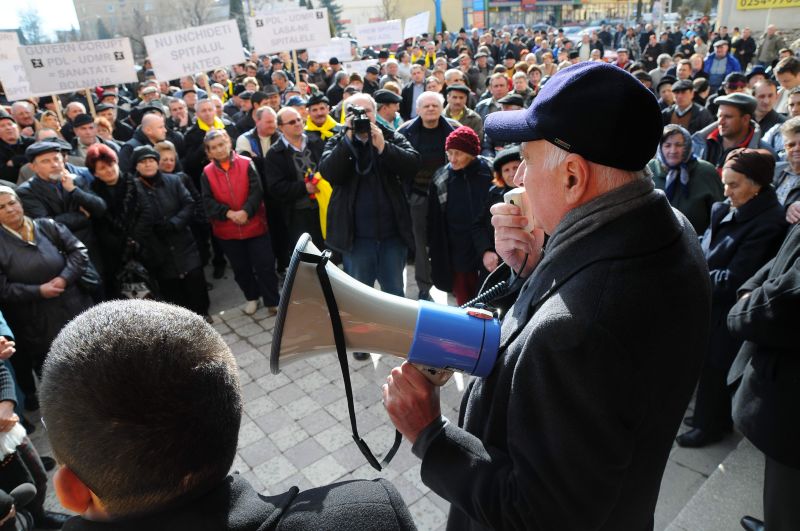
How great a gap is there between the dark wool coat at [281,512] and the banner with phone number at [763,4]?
23619 mm

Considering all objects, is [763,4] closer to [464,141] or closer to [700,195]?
[700,195]

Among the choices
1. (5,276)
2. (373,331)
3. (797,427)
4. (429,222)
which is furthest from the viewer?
(429,222)

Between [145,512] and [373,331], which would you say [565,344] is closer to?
[373,331]

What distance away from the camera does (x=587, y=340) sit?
1.09 meters

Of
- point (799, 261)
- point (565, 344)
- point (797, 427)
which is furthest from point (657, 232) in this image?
point (797, 427)

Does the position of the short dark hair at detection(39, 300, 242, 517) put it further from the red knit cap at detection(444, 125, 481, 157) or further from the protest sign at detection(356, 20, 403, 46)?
the protest sign at detection(356, 20, 403, 46)

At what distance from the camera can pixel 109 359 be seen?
3.03 feet

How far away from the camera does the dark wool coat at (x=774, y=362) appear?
7.18 feet

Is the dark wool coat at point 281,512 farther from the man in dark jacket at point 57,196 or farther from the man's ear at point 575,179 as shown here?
the man in dark jacket at point 57,196

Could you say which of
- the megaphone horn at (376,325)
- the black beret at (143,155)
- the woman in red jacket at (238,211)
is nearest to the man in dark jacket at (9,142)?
the black beret at (143,155)

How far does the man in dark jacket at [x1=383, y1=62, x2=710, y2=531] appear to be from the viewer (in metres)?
1.11

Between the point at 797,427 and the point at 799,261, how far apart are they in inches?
25.8

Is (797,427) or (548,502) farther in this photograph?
(797,427)

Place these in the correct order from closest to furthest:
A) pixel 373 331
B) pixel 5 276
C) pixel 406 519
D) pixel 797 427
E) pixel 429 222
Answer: pixel 406 519 < pixel 373 331 < pixel 797 427 < pixel 5 276 < pixel 429 222
